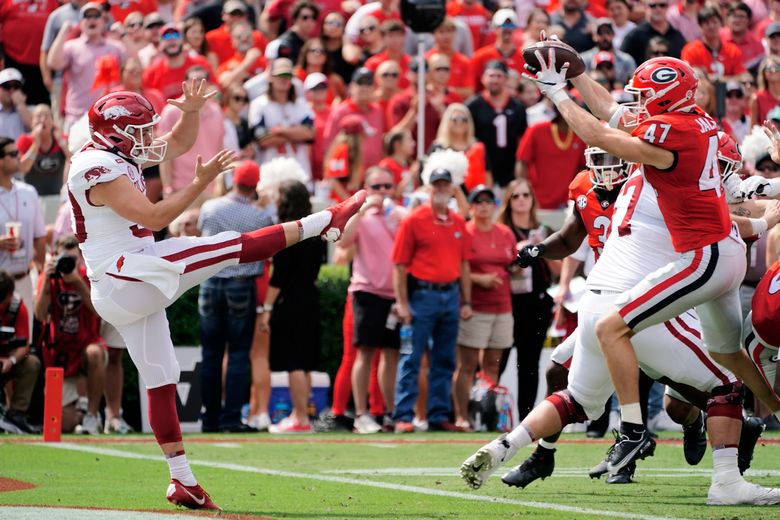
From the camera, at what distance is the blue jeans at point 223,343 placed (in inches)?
460

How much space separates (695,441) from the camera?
8133 mm

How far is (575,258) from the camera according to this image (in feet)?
35.2

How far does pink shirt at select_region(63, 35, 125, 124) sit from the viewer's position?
14.6 metres

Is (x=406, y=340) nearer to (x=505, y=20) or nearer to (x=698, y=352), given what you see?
(x=698, y=352)

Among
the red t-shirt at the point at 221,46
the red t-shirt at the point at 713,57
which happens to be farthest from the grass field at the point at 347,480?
the red t-shirt at the point at 221,46

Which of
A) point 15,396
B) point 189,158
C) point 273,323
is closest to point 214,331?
point 273,323

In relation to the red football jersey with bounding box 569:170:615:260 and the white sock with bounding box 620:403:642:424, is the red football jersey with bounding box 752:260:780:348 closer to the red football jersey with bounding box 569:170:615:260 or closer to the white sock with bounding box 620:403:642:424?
the white sock with bounding box 620:403:642:424

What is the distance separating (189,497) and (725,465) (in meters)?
2.66

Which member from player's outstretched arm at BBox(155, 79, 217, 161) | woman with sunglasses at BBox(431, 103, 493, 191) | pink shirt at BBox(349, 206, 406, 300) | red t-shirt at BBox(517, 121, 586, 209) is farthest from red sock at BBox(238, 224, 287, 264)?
red t-shirt at BBox(517, 121, 586, 209)

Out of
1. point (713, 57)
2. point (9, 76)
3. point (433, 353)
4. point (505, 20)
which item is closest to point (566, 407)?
point (433, 353)

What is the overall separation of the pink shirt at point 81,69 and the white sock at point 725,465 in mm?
9370

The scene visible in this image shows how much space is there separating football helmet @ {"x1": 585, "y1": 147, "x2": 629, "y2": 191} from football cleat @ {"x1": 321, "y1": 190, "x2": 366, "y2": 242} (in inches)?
59.2

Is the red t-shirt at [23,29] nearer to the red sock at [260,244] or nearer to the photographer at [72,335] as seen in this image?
the photographer at [72,335]

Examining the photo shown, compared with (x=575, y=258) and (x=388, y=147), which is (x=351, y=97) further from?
(x=575, y=258)
